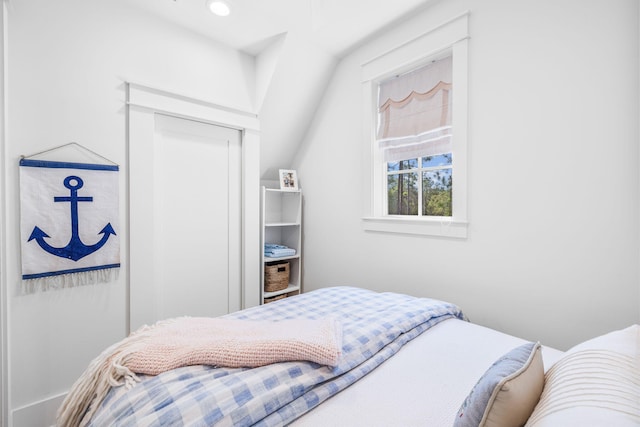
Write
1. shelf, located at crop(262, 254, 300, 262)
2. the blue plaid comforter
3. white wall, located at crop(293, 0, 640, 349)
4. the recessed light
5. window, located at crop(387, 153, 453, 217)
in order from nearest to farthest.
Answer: the blue plaid comforter < white wall, located at crop(293, 0, 640, 349) < the recessed light < window, located at crop(387, 153, 453, 217) < shelf, located at crop(262, 254, 300, 262)

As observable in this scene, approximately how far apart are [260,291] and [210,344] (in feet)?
5.52

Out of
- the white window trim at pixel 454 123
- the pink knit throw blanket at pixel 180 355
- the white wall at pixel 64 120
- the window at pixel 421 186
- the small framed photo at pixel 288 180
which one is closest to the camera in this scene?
the pink knit throw blanket at pixel 180 355

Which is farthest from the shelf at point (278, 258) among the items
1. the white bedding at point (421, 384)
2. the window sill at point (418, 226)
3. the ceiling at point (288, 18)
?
the ceiling at point (288, 18)

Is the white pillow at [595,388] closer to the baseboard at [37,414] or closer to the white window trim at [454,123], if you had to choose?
the white window trim at [454,123]

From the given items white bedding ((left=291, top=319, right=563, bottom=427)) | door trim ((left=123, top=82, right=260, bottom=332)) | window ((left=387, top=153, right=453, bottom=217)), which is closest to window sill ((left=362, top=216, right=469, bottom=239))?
window ((left=387, top=153, right=453, bottom=217))

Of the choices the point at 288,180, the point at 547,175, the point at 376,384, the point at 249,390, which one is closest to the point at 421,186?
the point at 547,175

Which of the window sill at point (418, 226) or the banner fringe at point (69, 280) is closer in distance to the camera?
the banner fringe at point (69, 280)

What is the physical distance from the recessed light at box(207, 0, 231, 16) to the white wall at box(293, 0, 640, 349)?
127cm

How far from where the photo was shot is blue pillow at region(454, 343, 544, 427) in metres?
0.67

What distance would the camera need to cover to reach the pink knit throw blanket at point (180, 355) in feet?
3.17

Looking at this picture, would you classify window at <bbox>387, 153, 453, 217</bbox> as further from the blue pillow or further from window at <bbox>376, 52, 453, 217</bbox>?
the blue pillow

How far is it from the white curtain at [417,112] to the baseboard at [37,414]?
2745 mm

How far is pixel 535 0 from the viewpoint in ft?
5.05

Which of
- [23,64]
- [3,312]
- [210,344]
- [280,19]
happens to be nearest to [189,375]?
[210,344]
